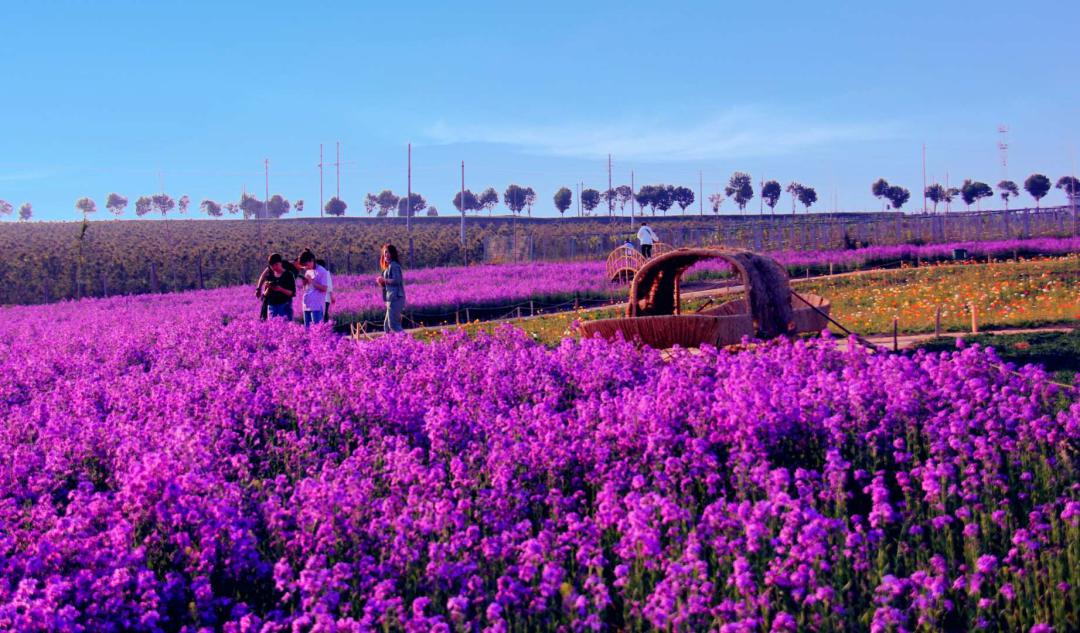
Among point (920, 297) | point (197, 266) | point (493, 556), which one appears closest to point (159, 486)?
point (493, 556)

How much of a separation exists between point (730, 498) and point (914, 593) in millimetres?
1780

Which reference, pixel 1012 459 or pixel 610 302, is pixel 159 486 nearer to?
pixel 1012 459

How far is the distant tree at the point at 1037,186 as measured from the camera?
152 metres

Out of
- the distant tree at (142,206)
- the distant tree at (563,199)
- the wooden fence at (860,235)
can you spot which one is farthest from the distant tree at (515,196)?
the wooden fence at (860,235)

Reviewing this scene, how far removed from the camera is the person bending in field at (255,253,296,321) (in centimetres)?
1479

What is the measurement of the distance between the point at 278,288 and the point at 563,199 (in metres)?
175

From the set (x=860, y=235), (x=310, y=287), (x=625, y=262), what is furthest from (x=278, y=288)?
(x=860, y=235)

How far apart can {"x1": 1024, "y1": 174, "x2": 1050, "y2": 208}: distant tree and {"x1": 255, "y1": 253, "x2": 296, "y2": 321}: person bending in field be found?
156 m

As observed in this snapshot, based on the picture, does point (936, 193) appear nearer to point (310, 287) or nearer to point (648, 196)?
point (648, 196)

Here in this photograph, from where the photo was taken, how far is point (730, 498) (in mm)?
5652

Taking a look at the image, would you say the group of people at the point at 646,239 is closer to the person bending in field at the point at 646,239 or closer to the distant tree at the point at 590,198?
the person bending in field at the point at 646,239

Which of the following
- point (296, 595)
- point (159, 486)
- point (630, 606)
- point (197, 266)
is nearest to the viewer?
point (630, 606)

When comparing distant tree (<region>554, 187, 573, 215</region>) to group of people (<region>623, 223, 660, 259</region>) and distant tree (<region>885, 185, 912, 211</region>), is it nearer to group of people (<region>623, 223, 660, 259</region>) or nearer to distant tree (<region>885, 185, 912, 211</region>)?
distant tree (<region>885, 185, 912, 211</region>)

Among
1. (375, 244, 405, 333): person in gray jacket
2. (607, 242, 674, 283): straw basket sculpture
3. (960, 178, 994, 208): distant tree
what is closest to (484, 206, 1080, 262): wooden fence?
(607, 242, 674, 283): straw basket sculpture
